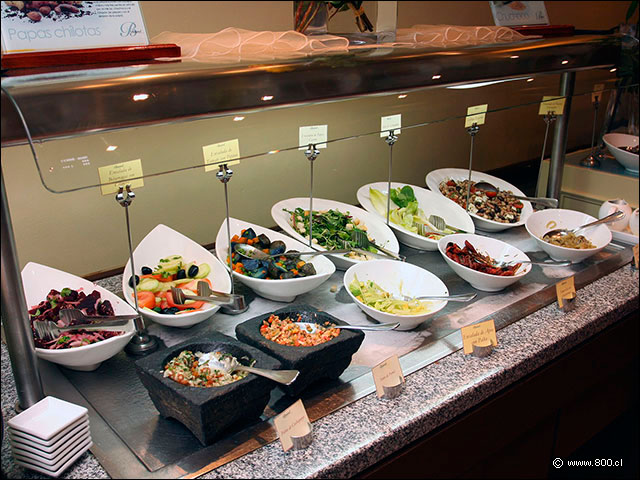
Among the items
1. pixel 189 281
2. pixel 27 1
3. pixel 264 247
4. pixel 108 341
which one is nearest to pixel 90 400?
→ pixel 108 341

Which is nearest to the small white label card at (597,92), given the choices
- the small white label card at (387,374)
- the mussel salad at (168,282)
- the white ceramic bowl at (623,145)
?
the white ceramic bowl at (623,145)

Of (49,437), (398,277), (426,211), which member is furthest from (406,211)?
(49,437)

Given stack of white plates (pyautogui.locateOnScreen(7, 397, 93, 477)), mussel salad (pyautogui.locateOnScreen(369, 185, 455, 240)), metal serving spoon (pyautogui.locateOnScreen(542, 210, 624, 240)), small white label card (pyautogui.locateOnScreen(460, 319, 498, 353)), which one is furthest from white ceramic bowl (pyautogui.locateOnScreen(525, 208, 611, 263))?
stack of white plates (pyautogui.locateOnScreen(7, 397, 93, 477))

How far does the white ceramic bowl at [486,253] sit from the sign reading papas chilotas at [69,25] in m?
0.89

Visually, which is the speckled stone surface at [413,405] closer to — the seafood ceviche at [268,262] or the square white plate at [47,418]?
the square white plate at [47,418]

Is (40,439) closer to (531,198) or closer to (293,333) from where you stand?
(293,333)

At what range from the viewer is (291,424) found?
3.26 ft

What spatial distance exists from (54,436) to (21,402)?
0.58 feet

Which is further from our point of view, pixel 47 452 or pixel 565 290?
pixel 565 290

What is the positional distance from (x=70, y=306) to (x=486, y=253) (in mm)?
1061

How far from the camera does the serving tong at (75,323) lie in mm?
1091

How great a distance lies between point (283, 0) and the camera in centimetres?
228

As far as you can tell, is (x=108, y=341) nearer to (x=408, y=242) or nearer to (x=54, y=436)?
(x=54, y=436)

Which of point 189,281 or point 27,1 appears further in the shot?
point 189,281
